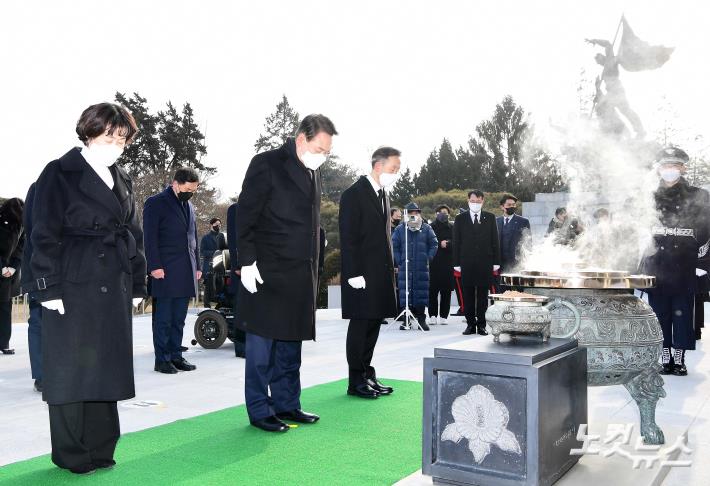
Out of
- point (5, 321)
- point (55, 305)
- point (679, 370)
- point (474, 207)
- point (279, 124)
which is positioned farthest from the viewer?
point (279, 124)

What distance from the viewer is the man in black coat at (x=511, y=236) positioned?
10211 mm

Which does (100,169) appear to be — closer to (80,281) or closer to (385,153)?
(80,281)

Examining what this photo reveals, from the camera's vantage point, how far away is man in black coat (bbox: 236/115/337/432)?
409 cm

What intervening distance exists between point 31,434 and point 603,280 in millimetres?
3385

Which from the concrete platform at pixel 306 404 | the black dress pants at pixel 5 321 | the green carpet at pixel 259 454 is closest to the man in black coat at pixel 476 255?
the concrete platform at pixel 306 404

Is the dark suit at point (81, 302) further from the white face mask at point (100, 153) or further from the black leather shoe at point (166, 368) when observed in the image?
the black leather shoe at point (166, 368)

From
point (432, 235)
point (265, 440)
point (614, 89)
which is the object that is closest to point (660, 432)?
point (265, 440)

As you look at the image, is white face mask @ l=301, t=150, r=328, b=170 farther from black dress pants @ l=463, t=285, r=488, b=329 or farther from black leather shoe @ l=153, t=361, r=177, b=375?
black dress pants @ l=463, t=285, r=488, b=329

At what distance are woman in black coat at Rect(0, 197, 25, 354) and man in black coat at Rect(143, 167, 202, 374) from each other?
1.64 m

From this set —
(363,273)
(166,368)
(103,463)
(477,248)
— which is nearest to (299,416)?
(363,273)

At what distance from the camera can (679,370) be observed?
602 cm

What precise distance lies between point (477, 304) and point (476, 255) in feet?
2.28

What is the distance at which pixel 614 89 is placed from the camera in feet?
39.7

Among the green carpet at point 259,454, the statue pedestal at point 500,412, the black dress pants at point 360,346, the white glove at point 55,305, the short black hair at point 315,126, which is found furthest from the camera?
the black dress pants at point 360,346
